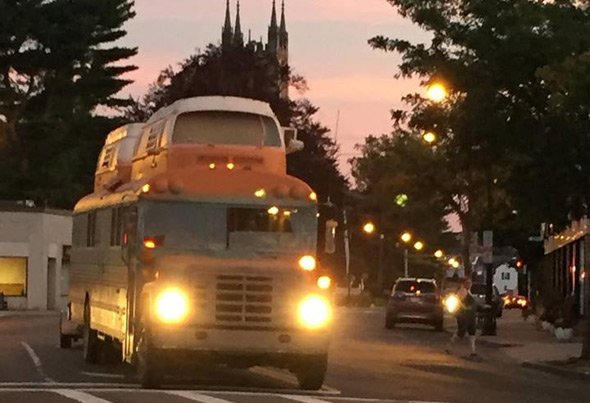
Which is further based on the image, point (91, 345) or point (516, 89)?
point (516, 89)

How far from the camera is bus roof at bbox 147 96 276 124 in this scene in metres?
23.7

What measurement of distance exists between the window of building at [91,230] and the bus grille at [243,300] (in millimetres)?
6298

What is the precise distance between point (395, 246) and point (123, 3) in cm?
3638

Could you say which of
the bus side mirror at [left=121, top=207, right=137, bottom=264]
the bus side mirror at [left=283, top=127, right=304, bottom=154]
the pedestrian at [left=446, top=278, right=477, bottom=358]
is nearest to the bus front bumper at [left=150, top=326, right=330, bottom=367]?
the bus side mirror at [left=121, top=207, right=137, bottom=264]

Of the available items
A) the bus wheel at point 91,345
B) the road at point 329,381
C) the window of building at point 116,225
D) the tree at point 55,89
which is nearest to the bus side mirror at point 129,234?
the window of building at point 116,225

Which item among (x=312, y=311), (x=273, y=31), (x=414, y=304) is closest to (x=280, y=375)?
(x=312, y=311)

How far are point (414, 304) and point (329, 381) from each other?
2722cm

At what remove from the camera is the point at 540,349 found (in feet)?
128

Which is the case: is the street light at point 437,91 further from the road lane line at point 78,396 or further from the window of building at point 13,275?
the window of building at point 13,275

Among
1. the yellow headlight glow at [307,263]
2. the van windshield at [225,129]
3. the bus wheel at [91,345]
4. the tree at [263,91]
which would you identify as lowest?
the bus wheel at [91,345]

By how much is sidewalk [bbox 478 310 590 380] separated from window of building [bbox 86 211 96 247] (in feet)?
32.1

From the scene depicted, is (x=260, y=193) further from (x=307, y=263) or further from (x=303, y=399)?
(x=303, y=399)

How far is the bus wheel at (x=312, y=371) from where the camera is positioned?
2084cm

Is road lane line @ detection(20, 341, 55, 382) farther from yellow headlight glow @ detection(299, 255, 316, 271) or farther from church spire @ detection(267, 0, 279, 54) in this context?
church spire @ detection(267, 0, 279, 54)
